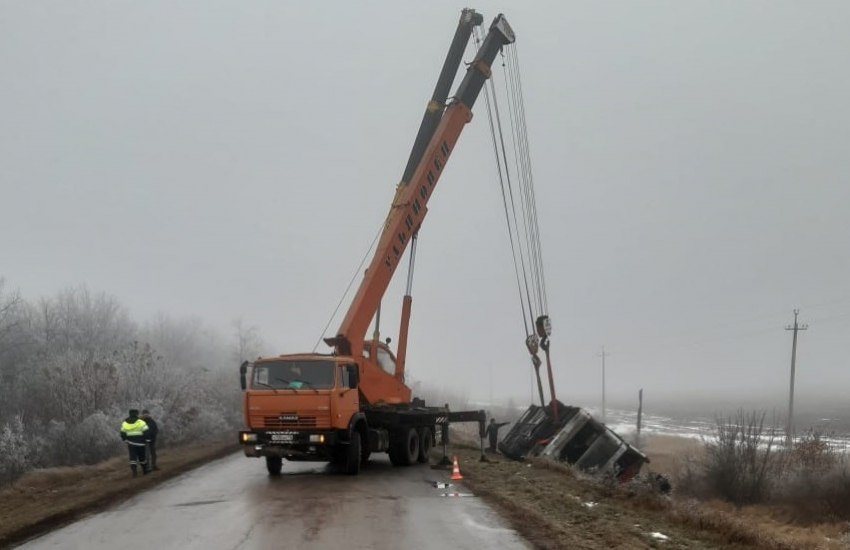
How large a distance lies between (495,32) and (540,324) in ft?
27.2

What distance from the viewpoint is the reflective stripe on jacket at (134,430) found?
16891 mm

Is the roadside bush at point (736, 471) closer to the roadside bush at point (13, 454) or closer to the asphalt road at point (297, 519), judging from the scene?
the asphalt road at point (297, 519)

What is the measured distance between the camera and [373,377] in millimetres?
17578

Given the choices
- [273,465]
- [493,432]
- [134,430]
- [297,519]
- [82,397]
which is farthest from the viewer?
[82,397]

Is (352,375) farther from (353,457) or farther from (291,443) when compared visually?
(291,443)

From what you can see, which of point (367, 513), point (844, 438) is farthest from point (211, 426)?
point (844, 438)

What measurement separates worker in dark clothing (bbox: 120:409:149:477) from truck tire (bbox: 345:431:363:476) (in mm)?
5260

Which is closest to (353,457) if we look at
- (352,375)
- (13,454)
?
(352,375)

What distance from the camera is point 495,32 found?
65.7ft

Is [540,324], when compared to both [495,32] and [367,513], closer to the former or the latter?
[495,32]

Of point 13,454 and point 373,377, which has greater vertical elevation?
point 373,377

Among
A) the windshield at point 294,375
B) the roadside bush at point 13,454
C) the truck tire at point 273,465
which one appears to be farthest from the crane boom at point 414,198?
the roadside bush at point 13,454

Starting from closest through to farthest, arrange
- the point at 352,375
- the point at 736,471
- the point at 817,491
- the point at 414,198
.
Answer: the point at 352,375 → the point at 414,198 → the point at 817,491 → the point at 736,471

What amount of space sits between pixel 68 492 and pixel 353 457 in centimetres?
602
